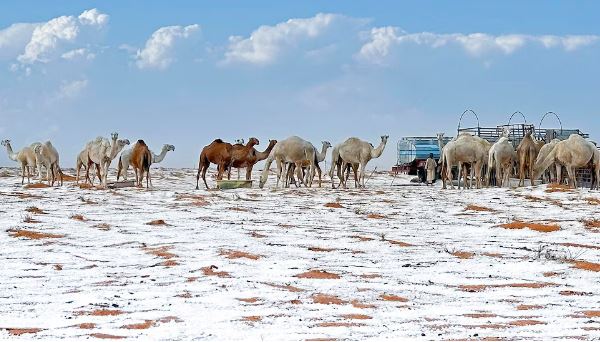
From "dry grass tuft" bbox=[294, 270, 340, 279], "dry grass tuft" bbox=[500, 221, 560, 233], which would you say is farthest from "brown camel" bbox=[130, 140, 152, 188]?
"dry grass tuft" bbox=[294, 270, 340, 279]

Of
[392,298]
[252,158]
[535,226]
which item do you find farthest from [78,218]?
[252,158]

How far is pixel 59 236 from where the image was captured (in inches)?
479

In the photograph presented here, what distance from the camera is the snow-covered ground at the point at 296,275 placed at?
6246 millimetres

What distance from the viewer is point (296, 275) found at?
8.66 m

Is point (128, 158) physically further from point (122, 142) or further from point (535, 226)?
point (535, 226)

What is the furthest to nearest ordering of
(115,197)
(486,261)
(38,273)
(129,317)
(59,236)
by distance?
1. (115,197)
2. (59,236)
3. (486,261)
4. (38,273)
5. (129,317)

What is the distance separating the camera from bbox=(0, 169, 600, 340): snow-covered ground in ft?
20.5

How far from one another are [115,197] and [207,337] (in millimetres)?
16322

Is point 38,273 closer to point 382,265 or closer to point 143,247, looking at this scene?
point 143,247

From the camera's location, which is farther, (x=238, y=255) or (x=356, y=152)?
(x=356, y=152)

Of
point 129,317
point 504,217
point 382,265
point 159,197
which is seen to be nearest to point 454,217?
point 504,217

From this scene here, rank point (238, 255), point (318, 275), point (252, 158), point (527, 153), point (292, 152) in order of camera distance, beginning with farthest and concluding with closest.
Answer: point (252, 158) → point (527, 153) → point (292, 152) → point (238, 255) → point (318, 275)

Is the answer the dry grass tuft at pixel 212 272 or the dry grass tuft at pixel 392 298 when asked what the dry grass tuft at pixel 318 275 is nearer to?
the dry grass tuft at pixel 212 272

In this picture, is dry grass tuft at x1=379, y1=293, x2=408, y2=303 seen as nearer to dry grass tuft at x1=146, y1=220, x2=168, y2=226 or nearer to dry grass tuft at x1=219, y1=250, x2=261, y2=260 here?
dry grass tuft at x1=219, y1=250, x2=261, y2=260
